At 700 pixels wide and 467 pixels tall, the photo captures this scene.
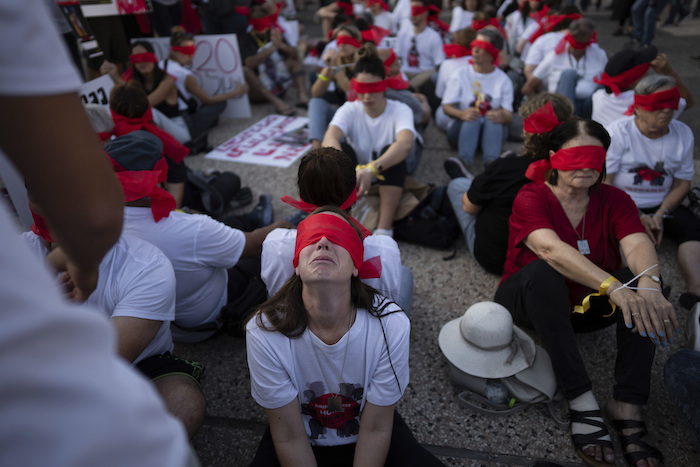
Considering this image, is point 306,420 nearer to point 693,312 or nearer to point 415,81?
point 693,312

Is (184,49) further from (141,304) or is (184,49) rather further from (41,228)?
(141,304)

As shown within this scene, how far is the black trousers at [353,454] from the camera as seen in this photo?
178cm

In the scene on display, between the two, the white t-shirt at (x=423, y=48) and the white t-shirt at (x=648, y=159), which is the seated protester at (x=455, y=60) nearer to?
the white t-shirt at (x=423, y=48)

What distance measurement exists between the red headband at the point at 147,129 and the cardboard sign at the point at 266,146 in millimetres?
1671

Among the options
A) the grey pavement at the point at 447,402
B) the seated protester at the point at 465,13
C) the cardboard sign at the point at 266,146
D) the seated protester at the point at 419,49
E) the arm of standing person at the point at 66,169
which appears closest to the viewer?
the arm of standing person at the point at 66,169

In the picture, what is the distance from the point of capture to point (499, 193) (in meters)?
3.04

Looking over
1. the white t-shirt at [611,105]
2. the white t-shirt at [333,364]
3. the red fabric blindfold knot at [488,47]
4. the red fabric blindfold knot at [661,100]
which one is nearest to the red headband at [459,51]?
the red fabric blindfold knot at [488,47]

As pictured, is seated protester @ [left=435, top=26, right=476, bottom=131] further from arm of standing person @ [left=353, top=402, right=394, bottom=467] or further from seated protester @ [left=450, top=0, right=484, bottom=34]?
arm of standing person @ [left=353, top=402, right=394, bottom=467]

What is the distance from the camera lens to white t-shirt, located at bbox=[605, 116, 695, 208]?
3.24 meters

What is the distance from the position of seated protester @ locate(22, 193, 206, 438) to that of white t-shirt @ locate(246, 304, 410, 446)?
1.49 ft

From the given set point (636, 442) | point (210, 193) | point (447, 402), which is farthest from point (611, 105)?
point (210, 193)

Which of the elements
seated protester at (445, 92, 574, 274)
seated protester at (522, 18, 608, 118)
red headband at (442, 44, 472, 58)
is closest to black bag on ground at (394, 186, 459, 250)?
seated protester at (445, 92, 574, 274)

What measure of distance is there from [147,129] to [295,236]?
1.96 meters

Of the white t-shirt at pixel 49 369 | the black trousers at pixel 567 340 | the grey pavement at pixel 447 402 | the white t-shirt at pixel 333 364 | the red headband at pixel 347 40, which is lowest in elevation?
the grey pavement at pixel 447 402
